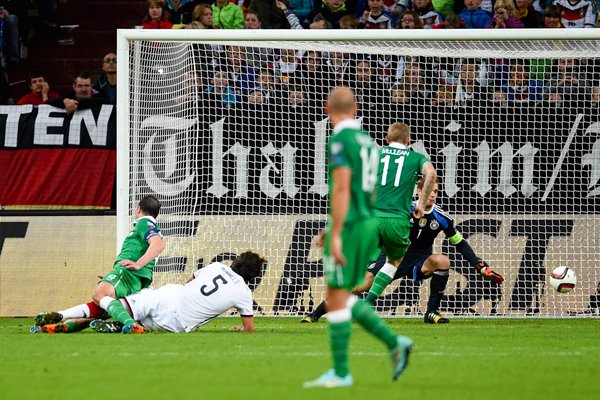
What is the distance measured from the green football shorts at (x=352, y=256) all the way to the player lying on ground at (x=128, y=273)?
4647 mm

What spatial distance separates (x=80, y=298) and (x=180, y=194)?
6.59 ft

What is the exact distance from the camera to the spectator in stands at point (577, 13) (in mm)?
16688

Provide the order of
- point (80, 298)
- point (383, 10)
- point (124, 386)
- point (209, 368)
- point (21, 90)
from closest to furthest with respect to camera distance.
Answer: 1. point (124, 386)
2. point (209, 368)
3. point (80, 298)
4. point (383, 10)
5. point (21, 90)

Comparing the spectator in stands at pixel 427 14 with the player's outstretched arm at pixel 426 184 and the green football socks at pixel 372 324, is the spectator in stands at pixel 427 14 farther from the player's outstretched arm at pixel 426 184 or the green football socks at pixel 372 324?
the green football socks at pixel 372 324

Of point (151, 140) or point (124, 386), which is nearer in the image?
point (124, 386)

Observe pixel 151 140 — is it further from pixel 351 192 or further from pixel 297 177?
pixel 351 192

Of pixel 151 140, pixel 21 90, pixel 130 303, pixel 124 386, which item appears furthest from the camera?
pixel 21 90

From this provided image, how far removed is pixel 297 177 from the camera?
1448 cm

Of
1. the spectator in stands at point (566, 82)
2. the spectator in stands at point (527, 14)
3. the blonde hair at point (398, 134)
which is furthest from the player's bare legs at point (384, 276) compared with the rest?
the spectator in stands at point (527, 14)

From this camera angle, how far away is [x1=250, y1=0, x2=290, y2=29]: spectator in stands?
16812mm

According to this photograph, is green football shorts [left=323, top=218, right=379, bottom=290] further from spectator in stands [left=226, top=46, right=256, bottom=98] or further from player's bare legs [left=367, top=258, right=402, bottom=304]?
spectator in stands [left=226, top=46, right=256, bottom=98]

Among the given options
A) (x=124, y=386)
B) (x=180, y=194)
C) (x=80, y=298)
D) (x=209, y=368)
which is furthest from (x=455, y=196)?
(x=124, y=386)

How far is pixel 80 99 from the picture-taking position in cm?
1516

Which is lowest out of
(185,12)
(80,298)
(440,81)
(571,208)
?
(80,298)
